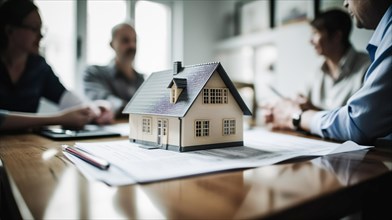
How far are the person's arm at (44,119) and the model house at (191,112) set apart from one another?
1.38 feet

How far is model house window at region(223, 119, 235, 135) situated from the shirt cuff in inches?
13.1

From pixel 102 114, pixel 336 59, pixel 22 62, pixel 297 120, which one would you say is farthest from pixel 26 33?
pixel 336 59

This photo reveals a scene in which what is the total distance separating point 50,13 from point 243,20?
1.67m

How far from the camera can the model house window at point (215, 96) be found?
0.66 metres

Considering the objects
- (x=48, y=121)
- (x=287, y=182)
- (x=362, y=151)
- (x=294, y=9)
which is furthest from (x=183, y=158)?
(x=294, y=9)

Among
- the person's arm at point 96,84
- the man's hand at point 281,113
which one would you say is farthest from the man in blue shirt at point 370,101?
the person's arm at point 96,84

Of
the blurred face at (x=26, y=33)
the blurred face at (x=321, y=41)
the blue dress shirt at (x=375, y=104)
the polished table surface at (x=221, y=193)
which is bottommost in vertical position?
the polished table surface at (x=221, y=193)

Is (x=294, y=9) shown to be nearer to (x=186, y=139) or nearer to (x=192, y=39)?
(x=192, y=39)

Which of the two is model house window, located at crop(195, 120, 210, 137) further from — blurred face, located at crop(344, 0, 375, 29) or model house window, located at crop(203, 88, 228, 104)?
blurred face, located at crop(344, 0, 375, 29)

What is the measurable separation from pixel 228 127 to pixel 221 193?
0.35 m

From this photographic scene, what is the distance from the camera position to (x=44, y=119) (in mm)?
1009

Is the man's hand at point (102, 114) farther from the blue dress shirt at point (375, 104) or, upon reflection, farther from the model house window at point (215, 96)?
the blue dress shirt at point (375, 104)

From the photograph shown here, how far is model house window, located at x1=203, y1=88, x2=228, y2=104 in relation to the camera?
2.15 ft

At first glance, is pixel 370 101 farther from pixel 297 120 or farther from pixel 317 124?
pixel 297 120
